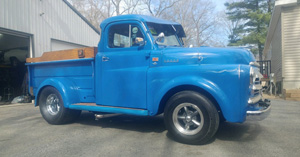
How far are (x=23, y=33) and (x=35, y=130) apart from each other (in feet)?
21.4

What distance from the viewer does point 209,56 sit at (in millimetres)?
4047

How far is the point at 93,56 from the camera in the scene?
5.25 m

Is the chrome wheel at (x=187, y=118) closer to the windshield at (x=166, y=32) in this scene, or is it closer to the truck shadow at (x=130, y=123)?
the truck shadow at (x=130, y=123)

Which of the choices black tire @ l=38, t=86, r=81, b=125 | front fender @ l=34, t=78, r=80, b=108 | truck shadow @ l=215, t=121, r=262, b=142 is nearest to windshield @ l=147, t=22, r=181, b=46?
truck shadow @ l=215, t=121, r=262, b=142

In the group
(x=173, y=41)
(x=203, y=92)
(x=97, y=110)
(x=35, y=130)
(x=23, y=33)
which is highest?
(x=23, y=33)

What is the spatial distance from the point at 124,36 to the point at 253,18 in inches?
906

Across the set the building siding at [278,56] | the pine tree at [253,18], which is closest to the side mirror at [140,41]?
the building siding at [278,56]

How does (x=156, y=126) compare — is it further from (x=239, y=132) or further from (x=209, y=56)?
Result: (x=209, y=56)

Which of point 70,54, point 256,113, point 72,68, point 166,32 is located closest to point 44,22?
point 70,54

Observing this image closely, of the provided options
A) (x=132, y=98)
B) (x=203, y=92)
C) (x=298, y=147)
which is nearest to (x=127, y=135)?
(x=132, y=98)

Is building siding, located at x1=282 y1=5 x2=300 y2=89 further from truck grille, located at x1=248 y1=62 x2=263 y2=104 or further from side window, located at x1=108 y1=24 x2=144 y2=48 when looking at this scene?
side window, located at x1=108 y1=24 x2=144 y2=48

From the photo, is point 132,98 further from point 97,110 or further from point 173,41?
point 173,41

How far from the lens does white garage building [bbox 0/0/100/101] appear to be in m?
9.73

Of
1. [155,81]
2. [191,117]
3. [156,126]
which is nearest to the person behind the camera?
[191,117]
